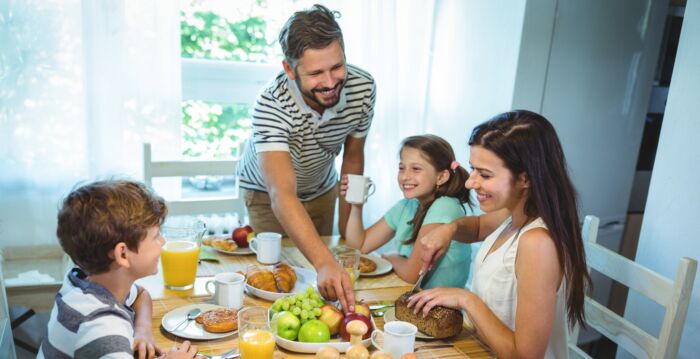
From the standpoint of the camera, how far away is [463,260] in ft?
5.99

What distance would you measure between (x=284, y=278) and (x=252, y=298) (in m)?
0.10

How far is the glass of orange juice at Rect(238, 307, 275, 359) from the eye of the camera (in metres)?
1.07

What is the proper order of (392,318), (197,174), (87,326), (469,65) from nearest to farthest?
(87,326), (392,318), (197,174), (469,65)

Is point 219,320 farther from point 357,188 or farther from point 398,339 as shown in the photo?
point 357,188

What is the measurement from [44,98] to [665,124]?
2.45m

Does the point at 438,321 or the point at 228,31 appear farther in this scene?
the point at 228,31

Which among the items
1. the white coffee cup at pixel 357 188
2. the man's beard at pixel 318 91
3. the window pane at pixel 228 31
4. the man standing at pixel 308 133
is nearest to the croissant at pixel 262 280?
the man standing at pixel 308 133

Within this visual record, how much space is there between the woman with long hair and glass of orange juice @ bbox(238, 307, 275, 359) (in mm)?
371

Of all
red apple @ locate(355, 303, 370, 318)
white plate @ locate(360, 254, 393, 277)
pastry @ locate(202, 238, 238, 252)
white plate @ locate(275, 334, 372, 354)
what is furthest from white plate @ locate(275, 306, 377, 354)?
pastry @ locate(202, 238, 238, 252)

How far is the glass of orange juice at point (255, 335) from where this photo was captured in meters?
1.07

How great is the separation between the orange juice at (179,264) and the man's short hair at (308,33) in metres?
0.66

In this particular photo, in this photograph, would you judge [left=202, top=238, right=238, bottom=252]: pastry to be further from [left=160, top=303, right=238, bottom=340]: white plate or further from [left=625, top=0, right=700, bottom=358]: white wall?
[left=625, top=0, right=700, bottom=358]: white wall

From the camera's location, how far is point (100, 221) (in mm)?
1070

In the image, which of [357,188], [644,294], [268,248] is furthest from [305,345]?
[644,294]
